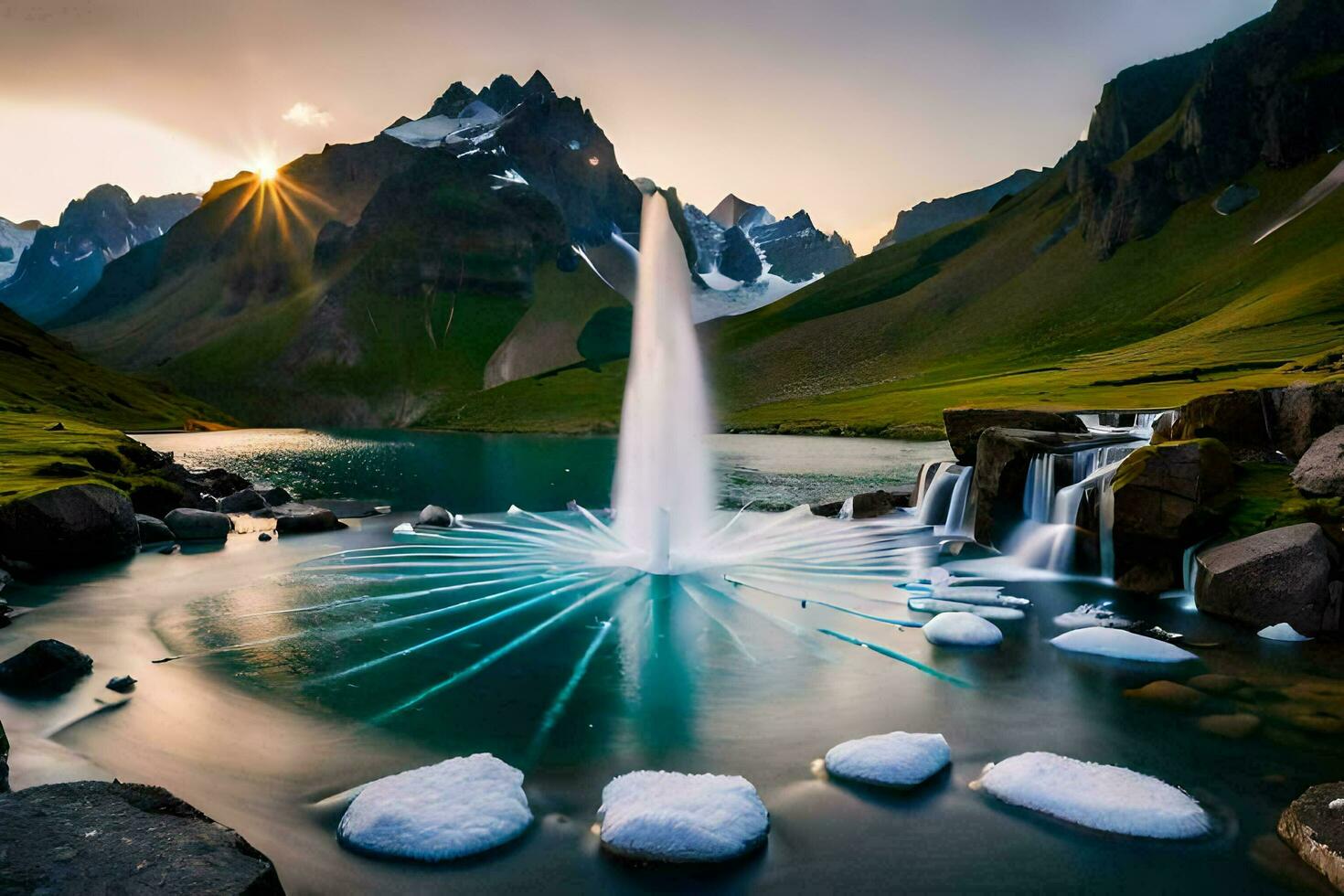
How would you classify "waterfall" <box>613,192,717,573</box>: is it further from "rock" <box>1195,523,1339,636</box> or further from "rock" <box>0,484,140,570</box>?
"rock" <box>0,484,140,570</box>

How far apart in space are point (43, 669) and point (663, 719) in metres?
16.6

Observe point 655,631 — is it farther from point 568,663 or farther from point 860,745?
point 860,745

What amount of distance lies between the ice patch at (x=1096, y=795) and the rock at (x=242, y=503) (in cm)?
5210

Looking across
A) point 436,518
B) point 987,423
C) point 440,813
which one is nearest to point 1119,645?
point 440,813

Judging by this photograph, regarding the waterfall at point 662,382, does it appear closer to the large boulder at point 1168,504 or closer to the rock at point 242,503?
the large boulder at point 1168,504

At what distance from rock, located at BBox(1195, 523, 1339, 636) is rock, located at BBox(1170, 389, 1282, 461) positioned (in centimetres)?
821

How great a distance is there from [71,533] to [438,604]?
2115cm

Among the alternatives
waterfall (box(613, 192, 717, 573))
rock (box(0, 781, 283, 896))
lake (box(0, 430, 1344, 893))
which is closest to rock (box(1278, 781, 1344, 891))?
lake (box(0, 430, 1344, 893))

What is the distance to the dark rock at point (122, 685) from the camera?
19.8 metres

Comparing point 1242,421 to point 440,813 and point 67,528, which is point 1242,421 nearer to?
point 440,813

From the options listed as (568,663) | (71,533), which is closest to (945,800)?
(568,663)

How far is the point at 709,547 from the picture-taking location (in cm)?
3888

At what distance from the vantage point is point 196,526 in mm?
43156

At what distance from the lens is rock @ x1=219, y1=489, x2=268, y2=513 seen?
53.3 meters
